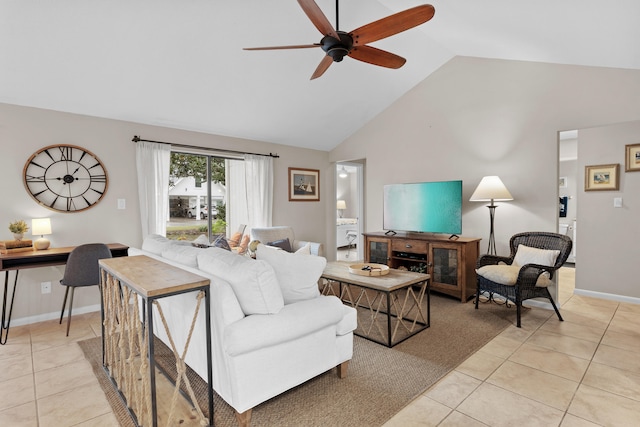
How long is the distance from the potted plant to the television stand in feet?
13.3

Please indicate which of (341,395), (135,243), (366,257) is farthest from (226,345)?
(366,257)

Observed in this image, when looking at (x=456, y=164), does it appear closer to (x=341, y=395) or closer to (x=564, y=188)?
(x=564, y=188)

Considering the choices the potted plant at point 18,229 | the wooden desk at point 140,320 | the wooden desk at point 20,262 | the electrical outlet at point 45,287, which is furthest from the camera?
the electrical outlet at point 45,287

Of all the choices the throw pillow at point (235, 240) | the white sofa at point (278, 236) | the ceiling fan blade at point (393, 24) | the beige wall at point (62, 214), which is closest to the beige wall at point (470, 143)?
the beige wall at point (62, 214)

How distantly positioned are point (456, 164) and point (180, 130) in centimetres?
378

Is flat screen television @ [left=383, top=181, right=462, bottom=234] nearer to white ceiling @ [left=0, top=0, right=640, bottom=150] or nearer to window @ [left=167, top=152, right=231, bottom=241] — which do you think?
white ceiling @ [left=0, top=0, right=640, bottom=150]

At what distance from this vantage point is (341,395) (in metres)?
2.08

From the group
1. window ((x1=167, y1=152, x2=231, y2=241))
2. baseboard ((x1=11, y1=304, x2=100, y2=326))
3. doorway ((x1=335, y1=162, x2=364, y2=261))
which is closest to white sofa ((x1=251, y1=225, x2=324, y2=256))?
window ((x1=167, y1=152, x2=231, y2=241))

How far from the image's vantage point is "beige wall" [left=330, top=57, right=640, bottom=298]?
3.48 metres

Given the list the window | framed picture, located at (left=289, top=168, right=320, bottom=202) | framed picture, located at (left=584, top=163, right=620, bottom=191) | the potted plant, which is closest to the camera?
the potted plant

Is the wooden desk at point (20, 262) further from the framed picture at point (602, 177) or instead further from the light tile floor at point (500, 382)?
the framed picture at point (602, 177)

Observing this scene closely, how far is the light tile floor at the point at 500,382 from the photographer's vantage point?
1887mm

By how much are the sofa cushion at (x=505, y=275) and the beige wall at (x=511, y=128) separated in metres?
0.76

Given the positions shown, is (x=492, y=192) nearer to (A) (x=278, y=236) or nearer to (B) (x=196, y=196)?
(A) (x=278, y=236)
